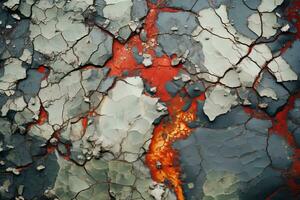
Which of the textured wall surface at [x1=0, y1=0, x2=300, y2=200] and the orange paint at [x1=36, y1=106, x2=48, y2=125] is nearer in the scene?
the textured wall surface at [x1=0, y1=0, x2=300, y2=200]

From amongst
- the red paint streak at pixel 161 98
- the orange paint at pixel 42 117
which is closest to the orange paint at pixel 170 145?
the red paint streak at pixel 161 98

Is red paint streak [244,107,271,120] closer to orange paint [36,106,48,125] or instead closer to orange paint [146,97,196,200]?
orange paint [146,97,196,200]

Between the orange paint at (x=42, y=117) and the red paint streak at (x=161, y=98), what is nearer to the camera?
the red paint streak at (x=161, y=98)

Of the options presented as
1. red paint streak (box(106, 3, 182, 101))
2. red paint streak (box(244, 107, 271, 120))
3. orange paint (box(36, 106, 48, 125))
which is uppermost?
red paint streak (box(106, 3, 182, 101))

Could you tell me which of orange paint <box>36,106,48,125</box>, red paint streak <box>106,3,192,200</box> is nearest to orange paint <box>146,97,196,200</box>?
red paint streak <box>106,3,192,200</box>

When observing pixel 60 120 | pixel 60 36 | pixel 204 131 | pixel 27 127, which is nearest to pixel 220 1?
pixel 204 131

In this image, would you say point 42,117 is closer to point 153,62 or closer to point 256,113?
point 153,62

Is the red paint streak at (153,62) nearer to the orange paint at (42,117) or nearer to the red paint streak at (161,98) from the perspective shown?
the red paint streak at (161,98)

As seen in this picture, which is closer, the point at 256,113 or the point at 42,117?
the point at 256,113

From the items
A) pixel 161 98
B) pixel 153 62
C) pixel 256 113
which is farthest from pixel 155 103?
pixel 256 113

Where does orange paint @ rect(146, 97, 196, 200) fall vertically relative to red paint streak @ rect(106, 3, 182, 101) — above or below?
below

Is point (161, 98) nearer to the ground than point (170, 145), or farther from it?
farther from it

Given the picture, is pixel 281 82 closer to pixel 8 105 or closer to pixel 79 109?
pixel 79 109
